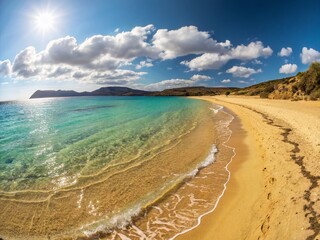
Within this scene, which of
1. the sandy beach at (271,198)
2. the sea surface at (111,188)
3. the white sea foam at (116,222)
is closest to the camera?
the sandy beach at (271,198)

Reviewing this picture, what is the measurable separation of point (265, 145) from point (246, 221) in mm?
8453

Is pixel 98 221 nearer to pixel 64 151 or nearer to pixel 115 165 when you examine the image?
pixel 115 165

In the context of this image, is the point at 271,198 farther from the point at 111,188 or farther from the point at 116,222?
the point at 111,188

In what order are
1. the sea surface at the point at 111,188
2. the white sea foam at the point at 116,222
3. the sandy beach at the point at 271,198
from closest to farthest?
the sandy beach at the point at 271,198 → the white sea foam at the point at 116,222 → the sea surface at the point at 111,188

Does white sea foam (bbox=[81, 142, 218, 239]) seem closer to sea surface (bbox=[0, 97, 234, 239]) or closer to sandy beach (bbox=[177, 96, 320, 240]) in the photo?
sea surface (bbox=[0, 97, 234, 239])

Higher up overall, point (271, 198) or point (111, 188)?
point (271, 198)

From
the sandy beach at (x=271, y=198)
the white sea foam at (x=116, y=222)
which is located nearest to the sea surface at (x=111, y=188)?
the white sea foam at (x=116, y=222)

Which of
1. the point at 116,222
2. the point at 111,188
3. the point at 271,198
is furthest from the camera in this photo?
the point at 111,188

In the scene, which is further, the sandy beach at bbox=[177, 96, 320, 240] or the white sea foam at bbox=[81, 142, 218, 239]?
the white sea foam at bbox=[81, 142, 218, 239]

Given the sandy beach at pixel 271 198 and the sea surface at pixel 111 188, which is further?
the sea surface at pixel 111 188

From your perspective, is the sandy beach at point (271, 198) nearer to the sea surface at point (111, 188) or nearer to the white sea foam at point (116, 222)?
the sea surface at point (111, 188)

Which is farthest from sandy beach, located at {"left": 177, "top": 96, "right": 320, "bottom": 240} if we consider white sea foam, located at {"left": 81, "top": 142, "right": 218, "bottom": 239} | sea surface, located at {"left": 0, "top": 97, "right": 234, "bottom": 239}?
white sea foam, located at {"left": 81, "top": 142, "right": 218, "bottom": 239}

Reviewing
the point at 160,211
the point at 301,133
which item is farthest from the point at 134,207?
the point at 301,133

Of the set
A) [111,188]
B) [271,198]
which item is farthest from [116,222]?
[271,198]
